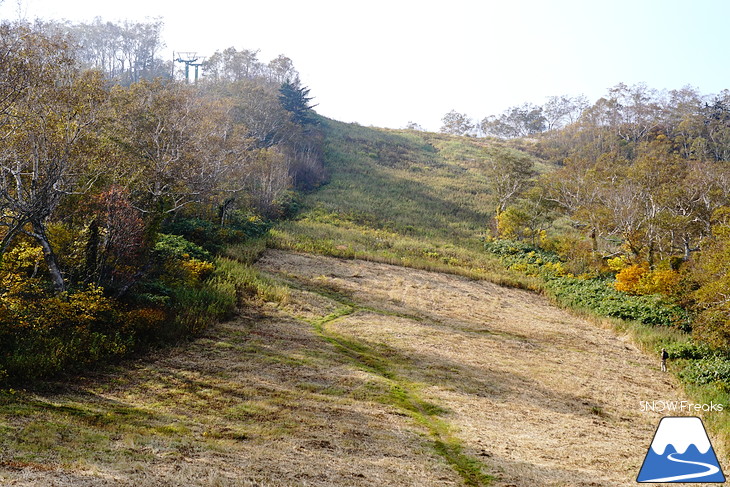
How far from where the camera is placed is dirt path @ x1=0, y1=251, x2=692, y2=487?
6012mm

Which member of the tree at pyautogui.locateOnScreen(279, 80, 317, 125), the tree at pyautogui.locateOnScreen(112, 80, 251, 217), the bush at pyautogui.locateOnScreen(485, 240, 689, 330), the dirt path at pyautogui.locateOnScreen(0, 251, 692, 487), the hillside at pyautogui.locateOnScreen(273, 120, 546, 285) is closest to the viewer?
the dirt path at pyautogui.locateOnScreen(0, 251, 692, 487)

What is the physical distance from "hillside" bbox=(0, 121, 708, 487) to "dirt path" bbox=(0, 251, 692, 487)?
38mm

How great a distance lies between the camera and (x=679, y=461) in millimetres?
6930

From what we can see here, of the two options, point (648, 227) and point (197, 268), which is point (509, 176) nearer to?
point (648, 227)

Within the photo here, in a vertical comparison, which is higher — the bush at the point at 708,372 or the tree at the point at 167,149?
the tree at the point at 167,149

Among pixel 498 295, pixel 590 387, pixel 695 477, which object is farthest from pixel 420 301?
pixel 695 477

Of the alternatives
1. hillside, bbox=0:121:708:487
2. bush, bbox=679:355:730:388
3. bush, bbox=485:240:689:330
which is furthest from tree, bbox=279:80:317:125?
bush, bbox=679:355:730:388

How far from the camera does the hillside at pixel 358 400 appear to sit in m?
6.14

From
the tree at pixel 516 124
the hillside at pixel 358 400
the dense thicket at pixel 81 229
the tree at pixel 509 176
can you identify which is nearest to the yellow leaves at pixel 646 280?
the hillside at pixel 358 400

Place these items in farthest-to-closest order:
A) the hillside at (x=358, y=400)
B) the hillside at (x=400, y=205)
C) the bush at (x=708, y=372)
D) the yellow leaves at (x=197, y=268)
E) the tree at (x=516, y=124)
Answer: the tree at (x=516, y=124)
the hillside at (x=400, y=205)
the yellow leaves at (x=197, y=268)
the bush at (x=708, y=372)
the hillside at (x=358, y=400)

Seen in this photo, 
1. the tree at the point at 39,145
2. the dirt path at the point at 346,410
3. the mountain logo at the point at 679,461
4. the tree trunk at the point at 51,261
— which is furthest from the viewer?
the tree trunk at the point at 51,261

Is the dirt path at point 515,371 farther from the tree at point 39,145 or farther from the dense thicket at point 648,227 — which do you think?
the tree at point 39,145

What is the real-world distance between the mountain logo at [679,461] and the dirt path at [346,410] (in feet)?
1.05

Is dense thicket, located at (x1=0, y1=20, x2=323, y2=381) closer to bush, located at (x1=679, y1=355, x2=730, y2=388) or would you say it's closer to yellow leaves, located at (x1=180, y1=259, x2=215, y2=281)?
yellow leaves, located at (x1=180, y1=259, x2=215, y2=281)
